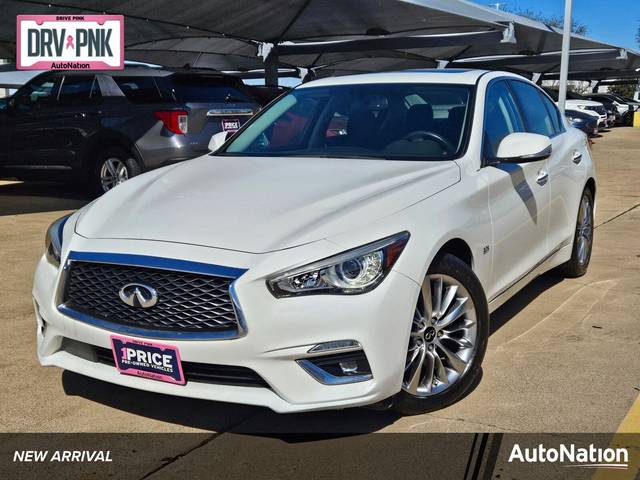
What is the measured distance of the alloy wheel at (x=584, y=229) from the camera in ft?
19.2

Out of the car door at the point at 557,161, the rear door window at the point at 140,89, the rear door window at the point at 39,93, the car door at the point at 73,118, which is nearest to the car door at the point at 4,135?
the rear door window at the point at 39,93

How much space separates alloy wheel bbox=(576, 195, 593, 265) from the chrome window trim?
3.64m

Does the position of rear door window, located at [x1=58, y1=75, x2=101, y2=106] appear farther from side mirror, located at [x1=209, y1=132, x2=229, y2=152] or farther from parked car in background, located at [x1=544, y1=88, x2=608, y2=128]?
parked car in background, located at [x1=544, y1=88, x2=608, y2=128]

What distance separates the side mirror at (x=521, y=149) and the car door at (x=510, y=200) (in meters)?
0.09

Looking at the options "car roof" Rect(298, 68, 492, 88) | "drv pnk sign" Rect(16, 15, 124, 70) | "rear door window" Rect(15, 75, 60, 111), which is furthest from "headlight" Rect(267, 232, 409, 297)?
"drv pnk sign" Rect(16, 15, 124, 70)

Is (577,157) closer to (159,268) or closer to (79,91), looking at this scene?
(159,268)

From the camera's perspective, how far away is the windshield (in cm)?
427

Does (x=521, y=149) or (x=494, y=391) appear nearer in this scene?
(x=494, y=391)

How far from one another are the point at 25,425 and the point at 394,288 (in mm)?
1793

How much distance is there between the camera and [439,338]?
348cm

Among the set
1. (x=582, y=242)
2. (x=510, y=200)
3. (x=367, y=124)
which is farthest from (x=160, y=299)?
(x=582, y=242)

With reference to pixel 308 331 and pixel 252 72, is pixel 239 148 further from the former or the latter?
pixel 252 72

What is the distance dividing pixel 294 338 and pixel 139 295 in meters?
0.66

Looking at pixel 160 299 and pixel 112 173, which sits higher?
pixel 160 299
